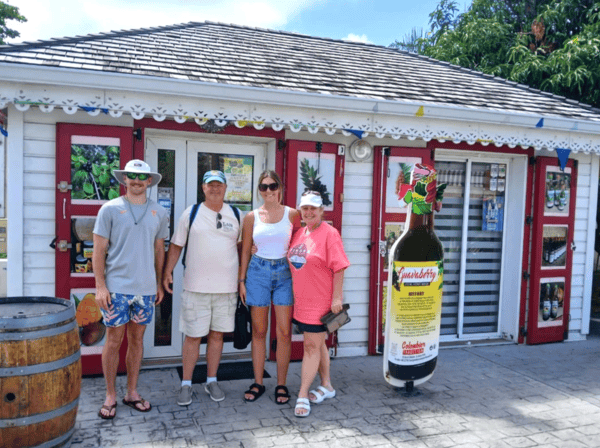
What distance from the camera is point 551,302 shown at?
20.6 ft

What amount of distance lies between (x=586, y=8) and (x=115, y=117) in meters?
10.3

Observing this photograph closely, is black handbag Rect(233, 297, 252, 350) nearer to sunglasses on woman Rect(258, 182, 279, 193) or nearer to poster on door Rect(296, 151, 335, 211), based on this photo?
sunglasses on woman Rect(258, 182, 279, 193)

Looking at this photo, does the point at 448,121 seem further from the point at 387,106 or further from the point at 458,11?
the point at 458,11

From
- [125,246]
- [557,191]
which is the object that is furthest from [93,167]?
[557,191]

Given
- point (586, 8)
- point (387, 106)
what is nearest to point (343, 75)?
point (387, 106)

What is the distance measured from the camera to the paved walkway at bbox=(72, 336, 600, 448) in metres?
3.53

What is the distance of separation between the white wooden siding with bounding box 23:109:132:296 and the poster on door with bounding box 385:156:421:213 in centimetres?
296

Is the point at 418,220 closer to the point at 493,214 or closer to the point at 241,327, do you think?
the point at 241,327

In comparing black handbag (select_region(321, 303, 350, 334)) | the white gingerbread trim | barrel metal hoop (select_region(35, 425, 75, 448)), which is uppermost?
the white gingerbread trim

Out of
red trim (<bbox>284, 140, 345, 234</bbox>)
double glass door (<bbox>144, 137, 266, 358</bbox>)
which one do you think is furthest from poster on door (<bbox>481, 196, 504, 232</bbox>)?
double glass door (<bbox>144, 137, 266, 358</bbox>)

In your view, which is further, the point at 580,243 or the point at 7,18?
the point at 7,18

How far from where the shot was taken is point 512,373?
5.13 meters

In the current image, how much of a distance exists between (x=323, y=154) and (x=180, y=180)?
146cm

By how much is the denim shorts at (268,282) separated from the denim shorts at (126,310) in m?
0.79
